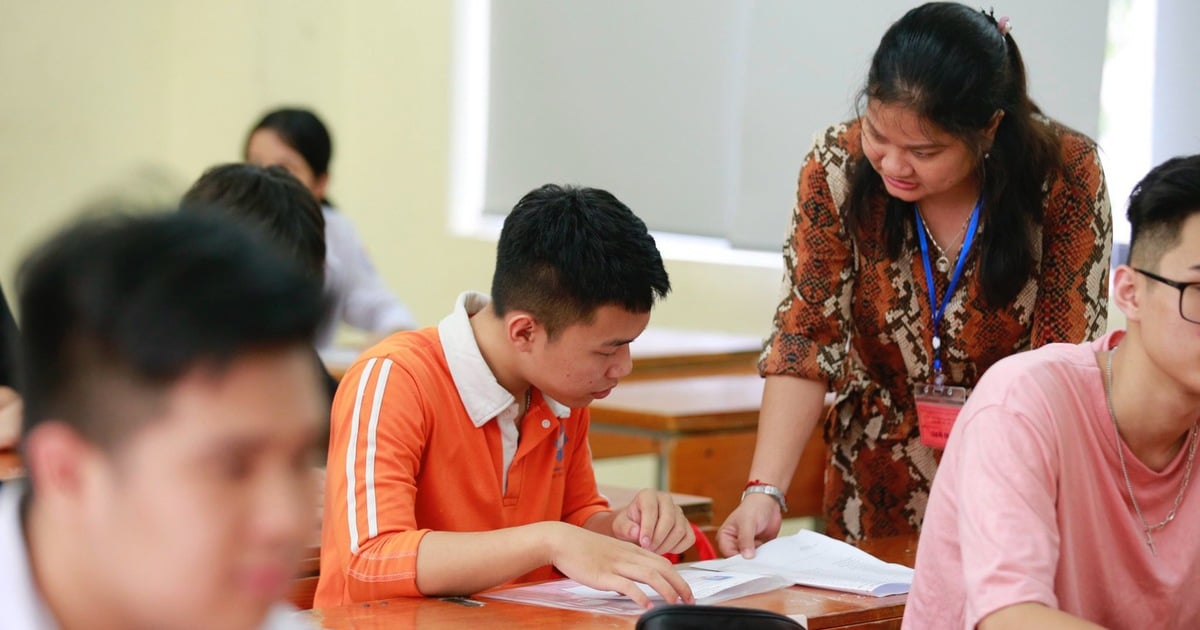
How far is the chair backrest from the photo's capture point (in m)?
1.28

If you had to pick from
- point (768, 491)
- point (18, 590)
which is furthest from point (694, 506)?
point (18, 590)

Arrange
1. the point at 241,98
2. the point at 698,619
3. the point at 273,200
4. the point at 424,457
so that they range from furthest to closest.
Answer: the point at 241,98
the point at 273,200
the point at 424,457
the point at 698,619

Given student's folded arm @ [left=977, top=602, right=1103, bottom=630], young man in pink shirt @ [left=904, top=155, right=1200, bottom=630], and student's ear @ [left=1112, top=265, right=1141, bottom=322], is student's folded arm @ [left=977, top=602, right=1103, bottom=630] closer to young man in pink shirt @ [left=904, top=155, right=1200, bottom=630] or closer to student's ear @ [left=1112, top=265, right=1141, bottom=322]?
young man in pink shirt @ [left=904, top=155, right=1200, bottom=630]

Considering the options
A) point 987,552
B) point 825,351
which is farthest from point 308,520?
point 825,351

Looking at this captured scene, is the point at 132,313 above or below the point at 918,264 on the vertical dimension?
above

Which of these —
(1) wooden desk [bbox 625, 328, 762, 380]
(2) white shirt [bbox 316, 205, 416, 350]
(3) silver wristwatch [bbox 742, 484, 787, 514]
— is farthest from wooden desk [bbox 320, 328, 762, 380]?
(3) silver wristwatch [bbox 742, 484, 787, 514]

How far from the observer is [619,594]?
65.7 inches

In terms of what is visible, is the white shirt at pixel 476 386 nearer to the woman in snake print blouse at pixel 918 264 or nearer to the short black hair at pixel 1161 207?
the woman in snake print blouse at pixel 918 264

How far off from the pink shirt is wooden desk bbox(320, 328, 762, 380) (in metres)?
2.30

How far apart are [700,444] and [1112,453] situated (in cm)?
160

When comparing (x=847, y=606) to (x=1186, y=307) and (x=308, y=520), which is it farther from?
(x=308, y=520)

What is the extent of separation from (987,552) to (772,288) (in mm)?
3070

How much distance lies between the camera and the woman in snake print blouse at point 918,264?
1934mm

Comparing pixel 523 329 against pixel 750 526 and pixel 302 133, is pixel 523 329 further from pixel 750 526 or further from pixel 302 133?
pixel 302 133
